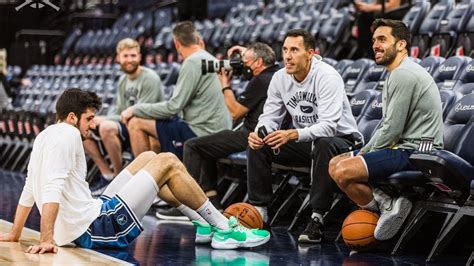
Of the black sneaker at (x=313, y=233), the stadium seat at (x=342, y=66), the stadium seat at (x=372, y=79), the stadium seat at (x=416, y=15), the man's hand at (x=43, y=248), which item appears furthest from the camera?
the stadium seat at (x=416, y=15)

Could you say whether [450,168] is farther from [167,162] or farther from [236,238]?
[167,162]

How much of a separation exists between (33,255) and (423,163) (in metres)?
2.17

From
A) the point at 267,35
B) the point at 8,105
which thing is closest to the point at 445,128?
the point at 267,35

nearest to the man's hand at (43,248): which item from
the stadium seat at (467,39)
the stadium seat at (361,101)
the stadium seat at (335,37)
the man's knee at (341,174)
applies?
the man's knee at (341,174)

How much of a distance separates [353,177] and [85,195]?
1.56 m

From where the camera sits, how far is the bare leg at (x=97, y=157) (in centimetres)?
1005

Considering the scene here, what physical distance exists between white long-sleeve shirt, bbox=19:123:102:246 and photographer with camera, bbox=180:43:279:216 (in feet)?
6.99

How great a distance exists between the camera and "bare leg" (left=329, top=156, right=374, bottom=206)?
6.45 meters

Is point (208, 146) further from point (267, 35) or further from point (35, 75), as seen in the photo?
point (35, 75)

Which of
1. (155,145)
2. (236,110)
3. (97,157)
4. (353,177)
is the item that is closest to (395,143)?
(353,177)

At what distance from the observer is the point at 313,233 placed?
6930 millimetres

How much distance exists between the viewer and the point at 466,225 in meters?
6.74

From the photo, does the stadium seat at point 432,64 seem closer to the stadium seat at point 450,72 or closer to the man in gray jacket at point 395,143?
the stadium seat at point 450,72

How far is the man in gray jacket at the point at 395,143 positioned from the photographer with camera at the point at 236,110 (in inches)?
62.7
